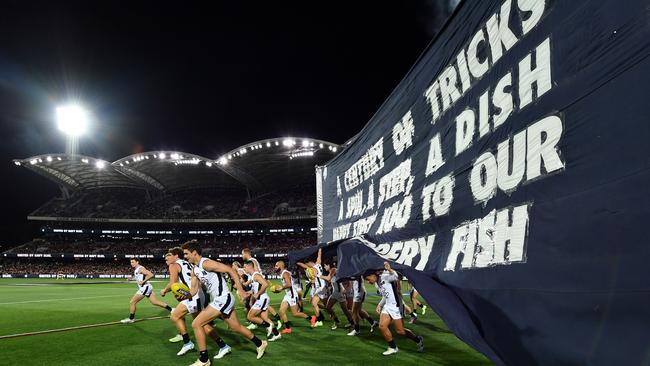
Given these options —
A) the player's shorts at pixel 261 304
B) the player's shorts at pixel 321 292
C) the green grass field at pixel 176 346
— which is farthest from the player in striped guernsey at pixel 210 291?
the player's shorts at pixel 321 292

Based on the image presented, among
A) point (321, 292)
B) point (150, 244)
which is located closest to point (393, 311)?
point (321, 292)

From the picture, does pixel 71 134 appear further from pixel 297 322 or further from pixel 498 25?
pixel 498 25

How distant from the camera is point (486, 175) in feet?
9.66

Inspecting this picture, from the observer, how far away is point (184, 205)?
61.7m

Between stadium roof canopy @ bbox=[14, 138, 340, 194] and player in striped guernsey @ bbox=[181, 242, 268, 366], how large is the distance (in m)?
37.1

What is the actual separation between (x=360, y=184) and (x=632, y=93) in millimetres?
5483

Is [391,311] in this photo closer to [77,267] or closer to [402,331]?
[402,331]

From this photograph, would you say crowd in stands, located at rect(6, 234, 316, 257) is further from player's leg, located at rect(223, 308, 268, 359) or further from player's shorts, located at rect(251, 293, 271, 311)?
player's leg, located at rect(223, 308, 268, 359)

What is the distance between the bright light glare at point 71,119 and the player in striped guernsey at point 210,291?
61.7 meters

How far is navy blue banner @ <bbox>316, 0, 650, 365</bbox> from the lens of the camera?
1.74 meters

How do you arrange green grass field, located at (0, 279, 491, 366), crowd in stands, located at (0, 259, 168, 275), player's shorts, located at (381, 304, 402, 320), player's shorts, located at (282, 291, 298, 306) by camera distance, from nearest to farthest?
green grass field, located at (0, 279, 491, 366)
player's shorts, located at (381, 304, 402, 320)
player's shorts, located at (282, 291, 298, 306)
crowd in stands, located at (0, 259, 168, 275)

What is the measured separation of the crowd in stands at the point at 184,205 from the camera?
5788 cm

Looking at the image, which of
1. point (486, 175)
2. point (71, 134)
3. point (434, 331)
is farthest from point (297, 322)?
point (71, 134)

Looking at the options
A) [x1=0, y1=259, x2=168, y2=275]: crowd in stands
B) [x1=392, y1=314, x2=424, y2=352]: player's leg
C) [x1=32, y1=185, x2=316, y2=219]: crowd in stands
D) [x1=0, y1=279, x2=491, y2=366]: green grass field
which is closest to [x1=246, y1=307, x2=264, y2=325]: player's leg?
[x1=0, y1=279, x2=491, y2=366]: green grass field
